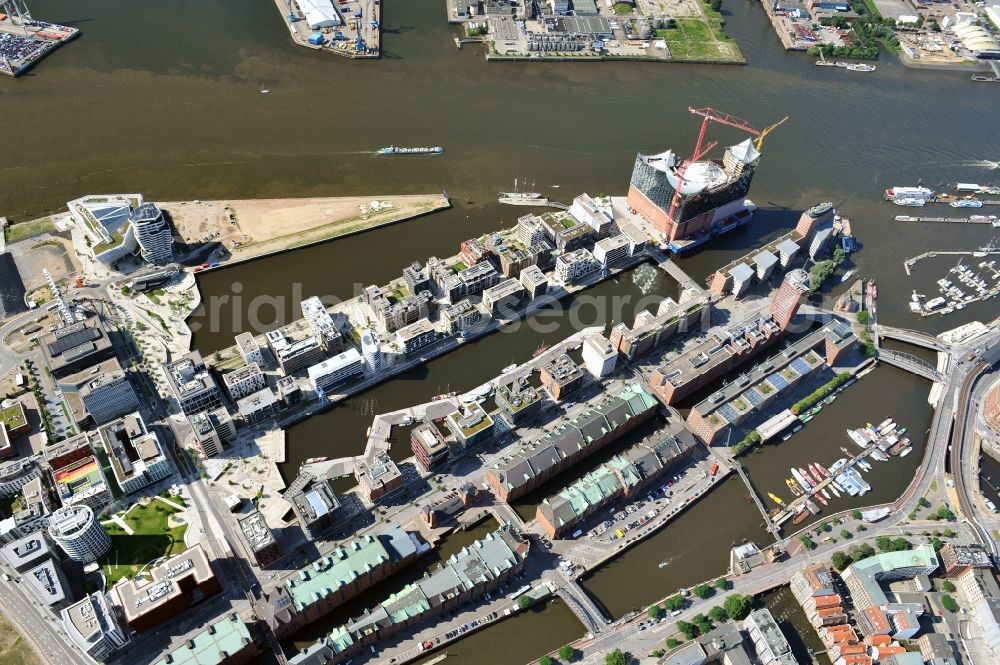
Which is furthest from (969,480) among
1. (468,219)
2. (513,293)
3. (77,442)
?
(77,442)

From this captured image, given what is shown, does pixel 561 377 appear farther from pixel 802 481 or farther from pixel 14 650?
pixel 14 650

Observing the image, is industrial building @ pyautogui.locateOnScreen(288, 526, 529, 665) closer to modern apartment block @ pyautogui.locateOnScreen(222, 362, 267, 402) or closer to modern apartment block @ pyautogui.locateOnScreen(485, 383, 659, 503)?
modern apartment block @ pyautogui.locateOnScreen(485, 383, 659, 503)

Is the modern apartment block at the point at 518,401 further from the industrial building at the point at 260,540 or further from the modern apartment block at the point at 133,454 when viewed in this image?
the modern apartment block at the point at 133,454

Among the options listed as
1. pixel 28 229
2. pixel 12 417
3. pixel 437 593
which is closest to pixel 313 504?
pixel 437 593

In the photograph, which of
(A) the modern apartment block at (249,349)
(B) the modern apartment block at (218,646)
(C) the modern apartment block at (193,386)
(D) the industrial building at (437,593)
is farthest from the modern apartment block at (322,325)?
(B) the modern apartment block at (218,646)

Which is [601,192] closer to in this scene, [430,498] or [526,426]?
[526,426]
